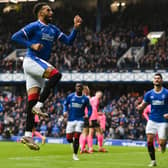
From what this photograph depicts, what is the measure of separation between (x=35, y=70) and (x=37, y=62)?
0.51ft

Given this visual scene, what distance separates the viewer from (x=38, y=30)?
992 centimetres

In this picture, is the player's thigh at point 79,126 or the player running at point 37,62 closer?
the player running at point 37,62

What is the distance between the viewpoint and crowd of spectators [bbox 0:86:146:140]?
3048 cm

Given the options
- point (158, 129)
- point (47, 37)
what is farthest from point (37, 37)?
point (158, 129)

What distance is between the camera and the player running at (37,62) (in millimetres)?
9734

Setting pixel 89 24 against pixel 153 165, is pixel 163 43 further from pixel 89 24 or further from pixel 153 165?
pixel 153 165

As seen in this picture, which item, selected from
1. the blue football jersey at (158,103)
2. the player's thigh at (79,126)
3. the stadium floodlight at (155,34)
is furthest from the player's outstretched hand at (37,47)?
the stadium floodlight at (155,34)

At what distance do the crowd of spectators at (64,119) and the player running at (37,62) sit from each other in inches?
804

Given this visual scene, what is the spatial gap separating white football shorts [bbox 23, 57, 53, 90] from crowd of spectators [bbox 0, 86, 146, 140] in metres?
20.4

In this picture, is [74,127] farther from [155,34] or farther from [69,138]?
[155,34]

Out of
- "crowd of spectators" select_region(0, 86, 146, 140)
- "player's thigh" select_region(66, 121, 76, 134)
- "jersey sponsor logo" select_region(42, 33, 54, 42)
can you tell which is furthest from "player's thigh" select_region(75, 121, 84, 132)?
"crowd of spectators" select_region(0, 86, 146, 140)

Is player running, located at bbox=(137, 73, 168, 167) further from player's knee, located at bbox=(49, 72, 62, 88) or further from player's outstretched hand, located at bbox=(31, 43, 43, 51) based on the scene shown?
player's outstretched hand, located at bbox=(31, 43, 43, 51)

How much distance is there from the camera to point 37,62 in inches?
387

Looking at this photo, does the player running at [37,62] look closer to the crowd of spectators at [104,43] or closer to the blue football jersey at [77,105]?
the blue football jersey at [77,105]
